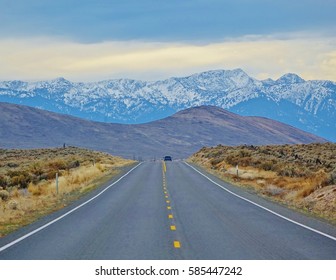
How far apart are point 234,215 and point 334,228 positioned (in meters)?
4.39

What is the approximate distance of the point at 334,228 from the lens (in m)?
18.3

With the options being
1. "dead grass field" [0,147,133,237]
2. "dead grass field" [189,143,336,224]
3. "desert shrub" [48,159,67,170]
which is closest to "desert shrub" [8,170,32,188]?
"dead grass field" [0,147,133,237]

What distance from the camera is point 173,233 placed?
55.3 ft

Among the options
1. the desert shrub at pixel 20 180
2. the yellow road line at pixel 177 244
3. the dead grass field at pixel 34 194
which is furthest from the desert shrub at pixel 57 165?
the yellow road line at pixel 177 244

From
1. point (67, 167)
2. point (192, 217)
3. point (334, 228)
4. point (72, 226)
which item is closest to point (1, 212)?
point (72, 226)

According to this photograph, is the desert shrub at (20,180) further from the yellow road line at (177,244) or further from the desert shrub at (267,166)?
the yellow road line at (177,244)

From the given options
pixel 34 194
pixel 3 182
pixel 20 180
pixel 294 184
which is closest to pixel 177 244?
pixel 34 194

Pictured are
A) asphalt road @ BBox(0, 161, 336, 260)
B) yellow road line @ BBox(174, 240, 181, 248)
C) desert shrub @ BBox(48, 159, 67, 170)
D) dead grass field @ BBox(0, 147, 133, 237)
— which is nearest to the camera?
asphalt road @ BBox(0, 161, 336, 260)

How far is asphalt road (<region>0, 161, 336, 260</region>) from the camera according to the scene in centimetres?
1358

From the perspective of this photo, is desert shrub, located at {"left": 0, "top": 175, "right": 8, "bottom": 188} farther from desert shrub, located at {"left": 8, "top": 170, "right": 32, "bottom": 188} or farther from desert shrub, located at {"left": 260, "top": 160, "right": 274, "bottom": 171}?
desert shrub, located at {"left": 260, "top": 160, "right": 274, "bottom": 171}

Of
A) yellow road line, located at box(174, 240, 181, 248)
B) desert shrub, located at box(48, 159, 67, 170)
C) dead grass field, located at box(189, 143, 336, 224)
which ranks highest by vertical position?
yellow road line, located at box(174, 240, 181, 248)

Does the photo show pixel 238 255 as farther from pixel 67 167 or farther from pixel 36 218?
pixel 67 167
